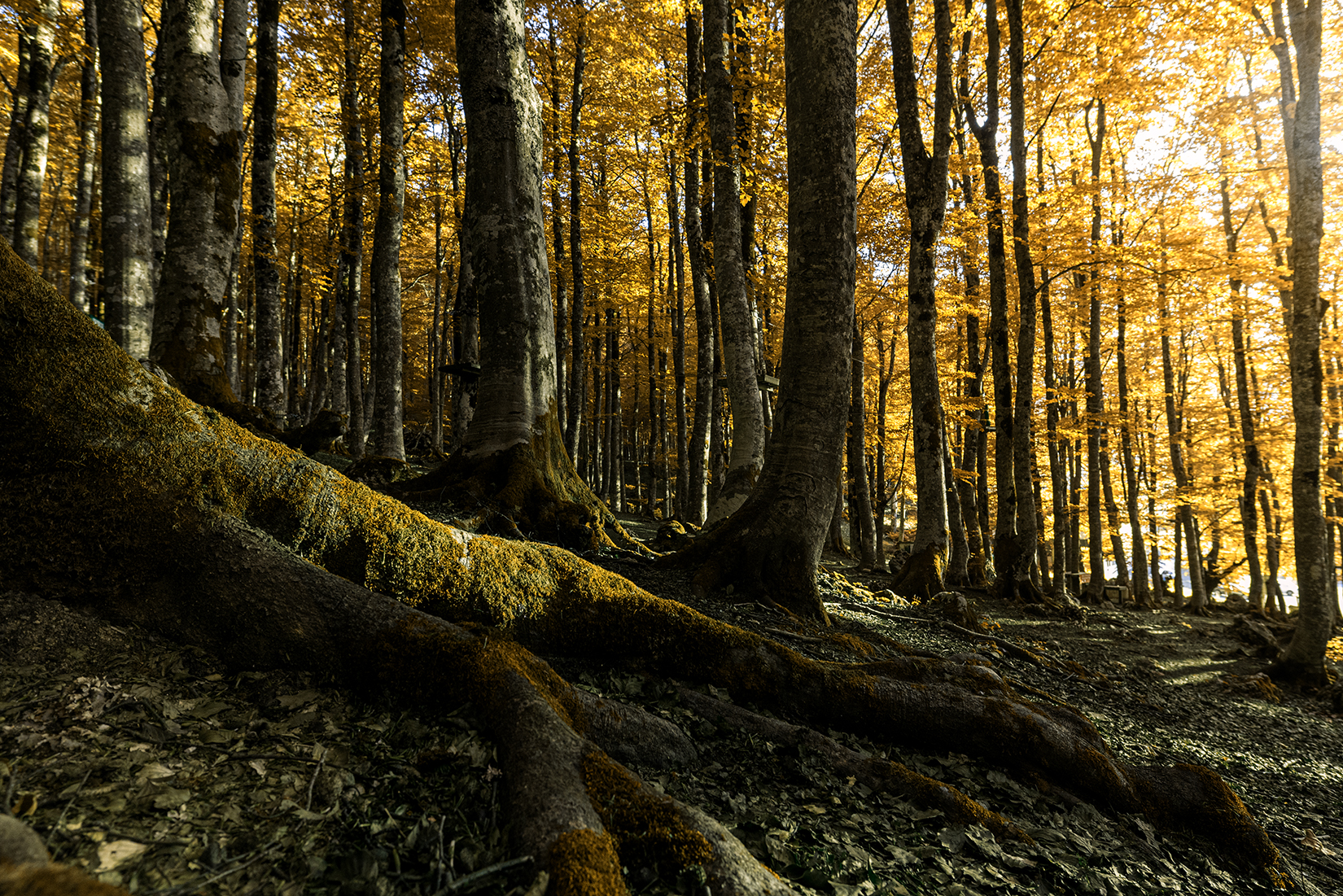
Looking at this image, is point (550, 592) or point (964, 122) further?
point (964, 122)

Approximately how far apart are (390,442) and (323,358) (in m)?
19.1

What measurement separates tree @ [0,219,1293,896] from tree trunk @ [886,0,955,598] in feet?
22.6

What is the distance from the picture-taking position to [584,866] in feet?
5.47

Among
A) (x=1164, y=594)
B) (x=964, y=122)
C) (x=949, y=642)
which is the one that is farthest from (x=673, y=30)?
(x=1164, y=594)

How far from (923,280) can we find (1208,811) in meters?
8.68

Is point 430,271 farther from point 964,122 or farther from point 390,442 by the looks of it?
point 964,122

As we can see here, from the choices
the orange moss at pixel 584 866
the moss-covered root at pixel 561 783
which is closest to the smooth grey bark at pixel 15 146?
the moss-covered root at pixel 561 783

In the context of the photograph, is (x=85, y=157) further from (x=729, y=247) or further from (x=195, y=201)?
(x=729, y=247)

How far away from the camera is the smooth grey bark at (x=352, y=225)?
12.8 metres

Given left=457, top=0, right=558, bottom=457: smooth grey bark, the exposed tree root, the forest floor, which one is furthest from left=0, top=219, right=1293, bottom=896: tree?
left=457, top=0, right=558, bottom=457: smooth grey bark

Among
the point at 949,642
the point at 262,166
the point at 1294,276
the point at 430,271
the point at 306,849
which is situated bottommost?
the point at 949,642

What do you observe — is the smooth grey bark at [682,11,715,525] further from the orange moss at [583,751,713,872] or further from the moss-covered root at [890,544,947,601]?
the orange moss at [583,751,713,872]

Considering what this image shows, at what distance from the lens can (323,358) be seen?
25750 millimetres

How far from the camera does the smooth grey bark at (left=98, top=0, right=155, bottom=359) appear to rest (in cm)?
721
